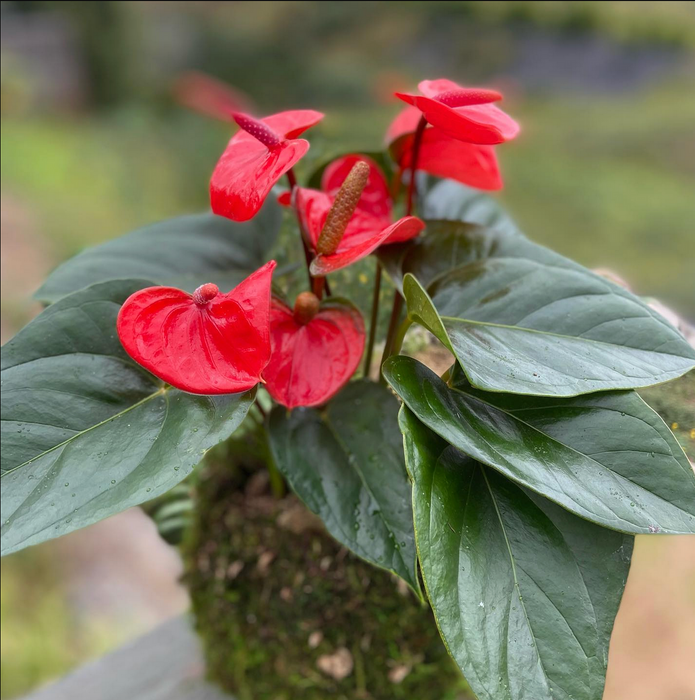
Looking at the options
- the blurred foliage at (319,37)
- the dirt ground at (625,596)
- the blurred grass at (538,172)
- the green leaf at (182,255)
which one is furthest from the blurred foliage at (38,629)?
the blurred foliage at (319,37)

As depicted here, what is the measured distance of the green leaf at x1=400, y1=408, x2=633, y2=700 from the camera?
0.36 metres

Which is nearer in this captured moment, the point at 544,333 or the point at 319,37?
the point at 544,333

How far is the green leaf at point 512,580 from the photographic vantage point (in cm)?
36

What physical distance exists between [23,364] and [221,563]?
0.32 m

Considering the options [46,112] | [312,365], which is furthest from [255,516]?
[46,112]

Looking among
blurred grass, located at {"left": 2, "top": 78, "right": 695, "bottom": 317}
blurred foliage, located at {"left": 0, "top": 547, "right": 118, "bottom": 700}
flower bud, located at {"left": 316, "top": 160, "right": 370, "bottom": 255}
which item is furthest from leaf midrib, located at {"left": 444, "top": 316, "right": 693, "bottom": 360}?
blurred grass, located at {"left": 2, "top": 78, "right": 695, "bottom": 317}

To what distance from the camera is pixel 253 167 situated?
46 centimetres

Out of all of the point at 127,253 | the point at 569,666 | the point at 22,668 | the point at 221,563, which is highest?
the point at 127,253

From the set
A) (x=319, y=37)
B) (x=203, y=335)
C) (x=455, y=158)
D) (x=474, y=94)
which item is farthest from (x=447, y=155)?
(x=319, y=37)

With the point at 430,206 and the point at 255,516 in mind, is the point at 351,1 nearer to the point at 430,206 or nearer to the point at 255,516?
the point at 430,206

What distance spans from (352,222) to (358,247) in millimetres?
101

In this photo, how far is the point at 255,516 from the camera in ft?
2.12

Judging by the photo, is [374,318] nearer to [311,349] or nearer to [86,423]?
[311,349]

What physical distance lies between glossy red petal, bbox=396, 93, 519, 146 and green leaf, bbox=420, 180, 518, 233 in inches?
10.0
